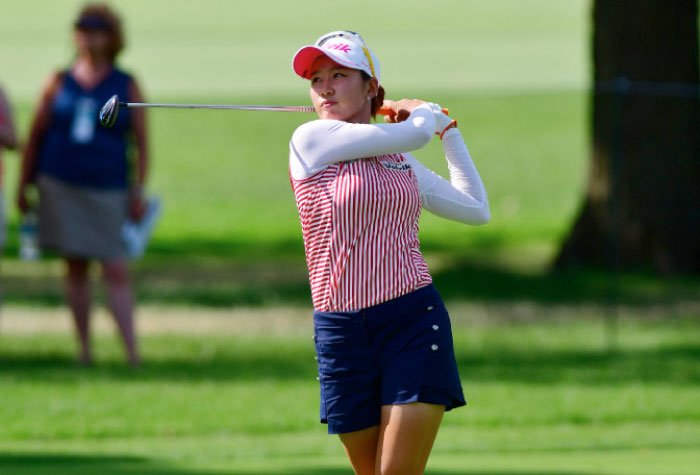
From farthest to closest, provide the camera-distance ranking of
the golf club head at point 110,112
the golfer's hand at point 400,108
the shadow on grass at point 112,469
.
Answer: the shadow on grass at point 112,469 < the golf club head at point 110,112 < the golfer's hand at point 400,108

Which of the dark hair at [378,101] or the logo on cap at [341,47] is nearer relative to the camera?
the logo on cap at [341,47]

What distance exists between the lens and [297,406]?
8211 mm

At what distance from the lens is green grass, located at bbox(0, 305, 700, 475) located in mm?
6434

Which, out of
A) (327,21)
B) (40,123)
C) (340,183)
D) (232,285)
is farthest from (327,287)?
(327,21)

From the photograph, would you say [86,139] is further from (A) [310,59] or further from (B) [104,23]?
(A) [310,59]

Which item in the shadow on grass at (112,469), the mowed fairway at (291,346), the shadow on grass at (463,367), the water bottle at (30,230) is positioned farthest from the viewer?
the shadow on grass at (463,367)

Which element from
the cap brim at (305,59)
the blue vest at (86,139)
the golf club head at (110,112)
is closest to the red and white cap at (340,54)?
the cap brim at (305,59)

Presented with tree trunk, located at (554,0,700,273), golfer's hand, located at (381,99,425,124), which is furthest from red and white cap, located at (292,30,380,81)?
tree trunk, located at (554,0,700,273)

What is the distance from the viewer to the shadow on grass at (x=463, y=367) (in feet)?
29.9

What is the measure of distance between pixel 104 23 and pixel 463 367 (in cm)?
332

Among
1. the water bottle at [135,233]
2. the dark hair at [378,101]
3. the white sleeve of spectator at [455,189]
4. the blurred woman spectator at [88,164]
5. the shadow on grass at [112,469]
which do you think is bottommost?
the shadow on grass at [112,469]

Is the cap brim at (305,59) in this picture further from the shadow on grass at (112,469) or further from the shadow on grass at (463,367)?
the shadow on grass at (463,367)

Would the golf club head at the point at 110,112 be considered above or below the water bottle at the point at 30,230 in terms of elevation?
above

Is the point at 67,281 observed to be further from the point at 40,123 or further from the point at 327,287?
the point at 327,287
